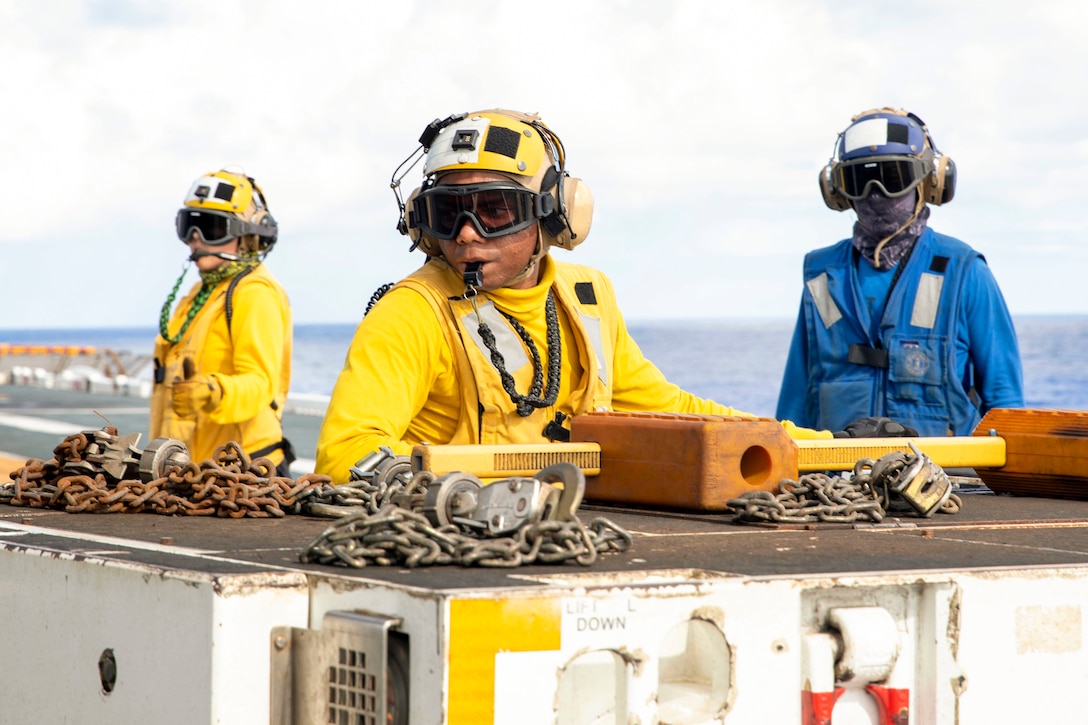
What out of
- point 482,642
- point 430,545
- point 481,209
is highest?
point 481,209

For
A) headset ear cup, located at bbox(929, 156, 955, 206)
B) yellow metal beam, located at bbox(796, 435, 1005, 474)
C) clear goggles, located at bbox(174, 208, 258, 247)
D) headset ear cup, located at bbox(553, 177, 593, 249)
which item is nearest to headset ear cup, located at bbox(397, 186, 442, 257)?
headset ear cup, located at bbox(553, 177, 593, 249)

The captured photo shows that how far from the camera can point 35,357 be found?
46.0 meters

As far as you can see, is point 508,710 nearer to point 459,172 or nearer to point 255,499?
point 255,499

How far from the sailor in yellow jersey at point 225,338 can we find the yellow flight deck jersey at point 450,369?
278cm

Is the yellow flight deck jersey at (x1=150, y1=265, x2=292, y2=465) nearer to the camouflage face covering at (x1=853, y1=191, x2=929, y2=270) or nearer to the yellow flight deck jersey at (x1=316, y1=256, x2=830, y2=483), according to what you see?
the yellow flight deck jersey at (x1=316, y1=256, x2=830, y2=483)

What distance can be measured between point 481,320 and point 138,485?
1450 millimetres

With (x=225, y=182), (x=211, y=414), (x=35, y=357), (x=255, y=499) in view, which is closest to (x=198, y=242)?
(x=225, y=182)

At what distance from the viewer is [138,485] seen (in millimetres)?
4531

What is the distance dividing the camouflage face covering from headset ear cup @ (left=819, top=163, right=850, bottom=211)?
0.23m

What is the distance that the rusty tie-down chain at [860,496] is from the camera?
4.29 m

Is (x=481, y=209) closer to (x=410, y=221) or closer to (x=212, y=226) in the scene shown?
(x=410, y=221)

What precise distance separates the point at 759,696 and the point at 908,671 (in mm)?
341

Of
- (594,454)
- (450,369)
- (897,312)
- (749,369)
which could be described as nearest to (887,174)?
(897,312)

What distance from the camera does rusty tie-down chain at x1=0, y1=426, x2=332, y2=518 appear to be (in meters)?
4.40
